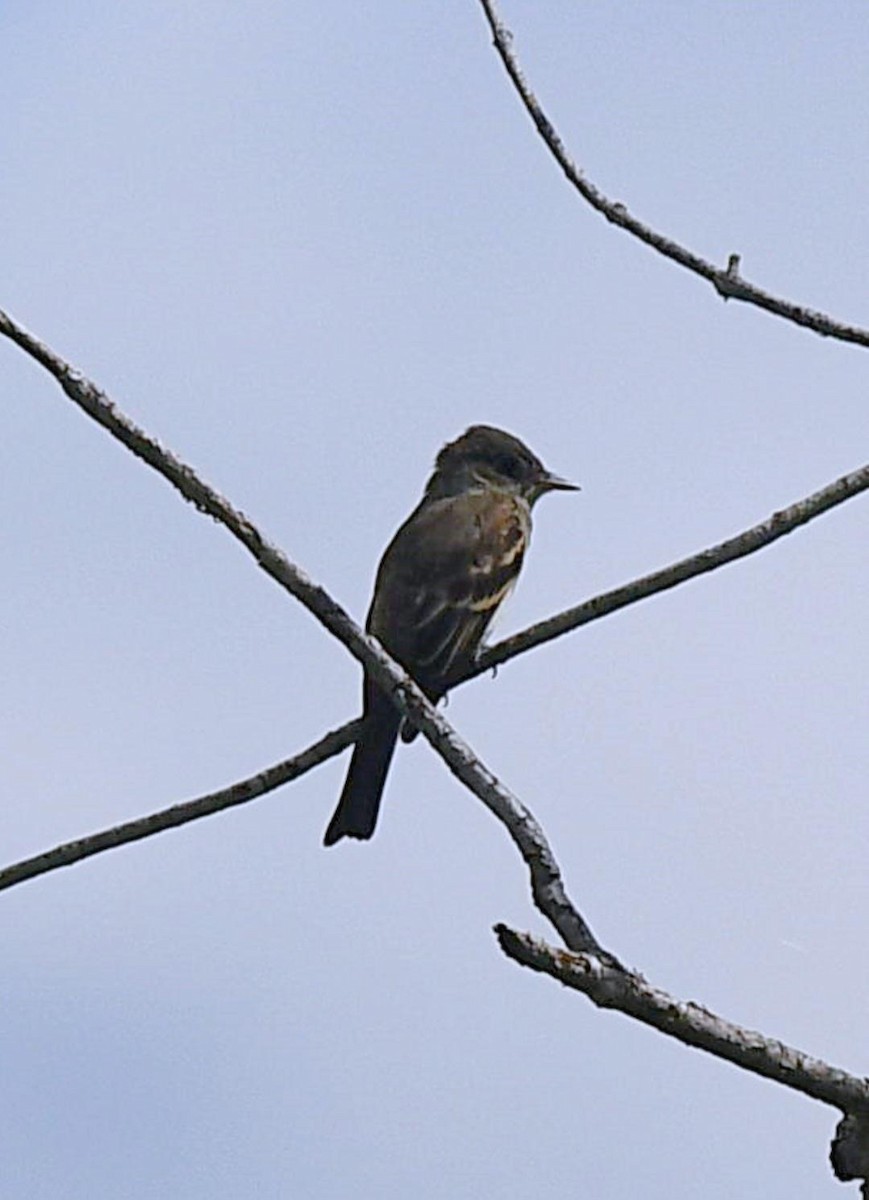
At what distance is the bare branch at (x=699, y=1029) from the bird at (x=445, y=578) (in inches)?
152

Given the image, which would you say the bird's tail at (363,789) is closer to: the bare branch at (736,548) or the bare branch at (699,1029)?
the bare branch at (736,548)

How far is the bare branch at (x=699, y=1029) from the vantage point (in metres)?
2.94

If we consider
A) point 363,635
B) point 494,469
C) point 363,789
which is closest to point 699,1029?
point 363,635

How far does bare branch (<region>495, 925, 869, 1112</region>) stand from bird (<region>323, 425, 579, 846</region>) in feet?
12.7

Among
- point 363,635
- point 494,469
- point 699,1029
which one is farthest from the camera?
point 494,469

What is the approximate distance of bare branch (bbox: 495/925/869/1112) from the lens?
9.64 feet

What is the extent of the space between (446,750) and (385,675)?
0.25 metres

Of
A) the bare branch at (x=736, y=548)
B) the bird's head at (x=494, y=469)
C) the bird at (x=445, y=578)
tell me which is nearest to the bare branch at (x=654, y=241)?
the bare branch at (x=736, y=548)

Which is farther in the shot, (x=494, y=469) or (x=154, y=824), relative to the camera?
(x=494, y=469)

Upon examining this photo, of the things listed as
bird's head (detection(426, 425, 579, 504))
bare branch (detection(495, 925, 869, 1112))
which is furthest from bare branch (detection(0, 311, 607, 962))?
bird's head (detection(426, 425, 579, 504))

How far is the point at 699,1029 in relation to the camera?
2.96 meters

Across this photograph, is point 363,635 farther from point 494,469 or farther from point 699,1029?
point 494,469

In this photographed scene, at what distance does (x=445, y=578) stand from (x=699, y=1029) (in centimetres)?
542

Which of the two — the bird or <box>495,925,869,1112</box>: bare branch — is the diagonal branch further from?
the bird
